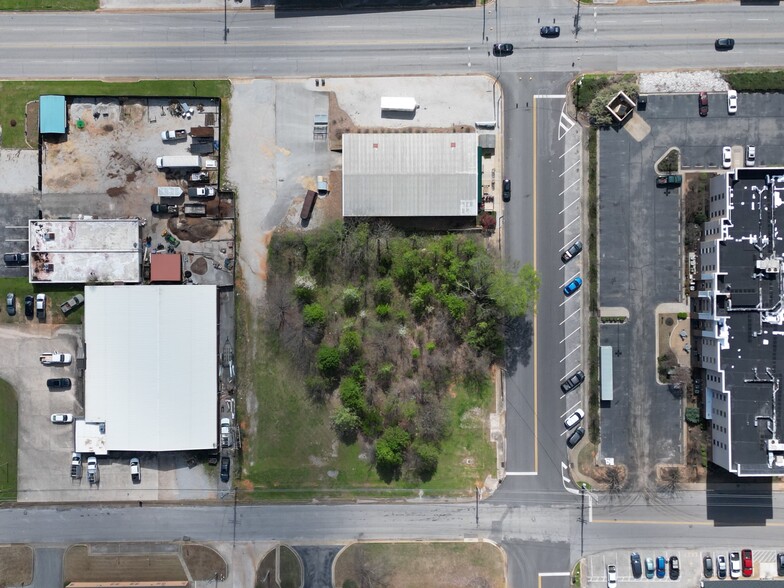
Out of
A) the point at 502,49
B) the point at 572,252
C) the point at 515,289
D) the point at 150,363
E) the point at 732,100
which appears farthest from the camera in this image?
the point at 502,49

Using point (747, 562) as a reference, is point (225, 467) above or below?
above

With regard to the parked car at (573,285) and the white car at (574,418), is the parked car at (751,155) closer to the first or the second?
the parked car at (573,285)

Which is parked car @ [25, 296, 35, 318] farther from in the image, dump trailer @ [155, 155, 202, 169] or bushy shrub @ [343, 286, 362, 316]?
bushy shrub @ [343, 286, 362, 316]

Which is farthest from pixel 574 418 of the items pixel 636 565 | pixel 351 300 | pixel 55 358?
pixel 55 358

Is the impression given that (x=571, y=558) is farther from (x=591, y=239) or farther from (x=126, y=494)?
(x=126, y=494)

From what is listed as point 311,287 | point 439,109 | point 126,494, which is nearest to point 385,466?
point 311,287

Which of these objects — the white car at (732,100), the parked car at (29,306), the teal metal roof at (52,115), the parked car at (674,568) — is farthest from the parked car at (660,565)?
the teal metal roof at (52,115)

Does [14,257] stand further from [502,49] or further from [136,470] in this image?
[502,49]
